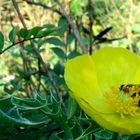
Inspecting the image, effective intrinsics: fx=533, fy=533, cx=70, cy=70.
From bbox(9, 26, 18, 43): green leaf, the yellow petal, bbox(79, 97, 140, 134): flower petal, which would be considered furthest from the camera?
bbox(9, 26, 18, 43): green leaf

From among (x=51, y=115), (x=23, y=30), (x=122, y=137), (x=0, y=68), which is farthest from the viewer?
(x=0, y=68)

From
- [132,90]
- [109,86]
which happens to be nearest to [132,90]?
[132,90]

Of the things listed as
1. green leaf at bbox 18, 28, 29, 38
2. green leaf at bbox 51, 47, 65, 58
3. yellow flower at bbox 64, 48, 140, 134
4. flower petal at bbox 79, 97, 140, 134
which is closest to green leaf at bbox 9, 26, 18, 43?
green leaf at bbox 18, 28, 29, 38

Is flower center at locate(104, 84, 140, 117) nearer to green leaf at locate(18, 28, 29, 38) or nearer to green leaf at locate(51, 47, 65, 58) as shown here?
green leaf at locate(18, 28, 29, 38)

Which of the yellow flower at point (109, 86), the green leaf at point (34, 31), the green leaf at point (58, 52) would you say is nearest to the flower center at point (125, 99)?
Answer: the yellow flower at point (109, 86)

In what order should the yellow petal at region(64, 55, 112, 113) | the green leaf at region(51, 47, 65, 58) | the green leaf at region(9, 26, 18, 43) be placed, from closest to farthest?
the yellow petal at region(64, 55, 112, 113), the green leaf at region(9, 26, 18, 43), the green leaf at region(51, 47, 65, 58)

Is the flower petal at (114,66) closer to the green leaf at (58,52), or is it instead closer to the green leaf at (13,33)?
the green leaf at (13,33)

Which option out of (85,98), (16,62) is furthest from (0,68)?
(85,98)

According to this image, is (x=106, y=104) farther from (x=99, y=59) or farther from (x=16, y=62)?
(x=16, y=62)
